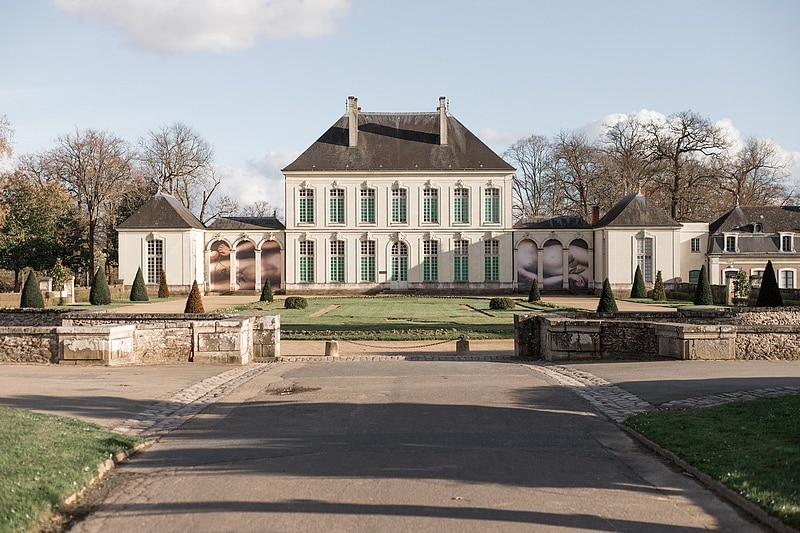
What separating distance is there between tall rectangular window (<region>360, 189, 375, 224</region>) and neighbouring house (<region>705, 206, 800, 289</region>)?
867 inches

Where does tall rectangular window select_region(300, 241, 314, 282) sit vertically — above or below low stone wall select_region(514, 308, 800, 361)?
above

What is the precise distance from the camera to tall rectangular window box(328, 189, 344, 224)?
5844 centimetres

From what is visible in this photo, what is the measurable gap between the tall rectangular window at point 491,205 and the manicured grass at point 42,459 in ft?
166

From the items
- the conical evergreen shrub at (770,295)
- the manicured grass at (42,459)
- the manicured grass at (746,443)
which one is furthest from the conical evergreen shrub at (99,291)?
the manicured grass at (746,443)

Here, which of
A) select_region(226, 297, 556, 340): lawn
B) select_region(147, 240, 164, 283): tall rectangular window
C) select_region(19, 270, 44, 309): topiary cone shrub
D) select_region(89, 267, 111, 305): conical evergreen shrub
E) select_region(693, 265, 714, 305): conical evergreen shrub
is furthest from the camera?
select_region(147, 240, 164, 283): tall rectangular window

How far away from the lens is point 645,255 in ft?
181

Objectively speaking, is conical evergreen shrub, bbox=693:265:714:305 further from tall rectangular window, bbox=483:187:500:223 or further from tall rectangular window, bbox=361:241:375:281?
tall rectangular window, bbox=361:241:375:281

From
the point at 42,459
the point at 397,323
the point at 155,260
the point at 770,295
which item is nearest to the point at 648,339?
the point at 42,459

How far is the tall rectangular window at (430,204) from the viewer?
58.8 m

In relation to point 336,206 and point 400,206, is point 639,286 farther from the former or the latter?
point 336,206

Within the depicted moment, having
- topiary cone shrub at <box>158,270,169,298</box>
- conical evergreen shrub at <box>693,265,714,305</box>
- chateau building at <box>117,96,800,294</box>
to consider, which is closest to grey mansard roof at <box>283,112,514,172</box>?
chateau building at <box>117,96,800,294</box>

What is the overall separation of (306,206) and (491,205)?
1256 centimetres

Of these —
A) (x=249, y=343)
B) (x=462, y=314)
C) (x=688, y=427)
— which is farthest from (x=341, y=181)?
(x=688, y=427)

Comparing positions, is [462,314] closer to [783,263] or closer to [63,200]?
[783,263]
